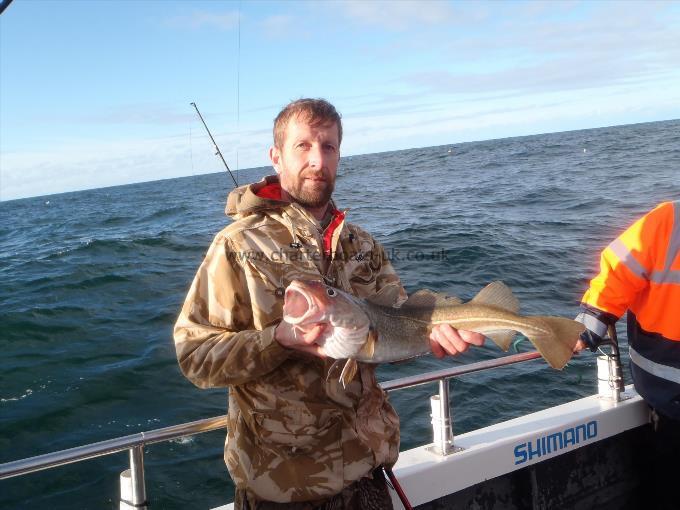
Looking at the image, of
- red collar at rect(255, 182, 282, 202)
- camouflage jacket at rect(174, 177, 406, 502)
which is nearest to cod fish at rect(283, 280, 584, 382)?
camouflage jacket at rect(174, 177, 406, 502)

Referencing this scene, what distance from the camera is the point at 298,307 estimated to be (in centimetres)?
247

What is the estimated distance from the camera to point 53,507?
19.7 ft

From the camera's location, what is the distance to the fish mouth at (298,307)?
2.46 metres

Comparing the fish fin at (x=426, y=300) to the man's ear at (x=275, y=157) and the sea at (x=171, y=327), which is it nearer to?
the sea at (x=171, y=327)

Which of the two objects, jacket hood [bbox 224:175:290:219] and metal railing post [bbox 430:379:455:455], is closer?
jacket hood [bbox 224:175:290:219]

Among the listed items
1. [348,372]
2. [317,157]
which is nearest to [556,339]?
[348,372]

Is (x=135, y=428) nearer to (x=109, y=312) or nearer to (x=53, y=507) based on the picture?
(x=53, y=507)

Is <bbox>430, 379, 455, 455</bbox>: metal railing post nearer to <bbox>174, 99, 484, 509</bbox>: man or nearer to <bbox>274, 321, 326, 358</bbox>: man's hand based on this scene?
<bbox>174, 99, 484, 509</bbox>: man

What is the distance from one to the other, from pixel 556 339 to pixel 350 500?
4.88ft

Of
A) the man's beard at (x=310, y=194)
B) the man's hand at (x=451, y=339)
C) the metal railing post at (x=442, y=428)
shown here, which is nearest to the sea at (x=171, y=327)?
the metal railing post at (x=442, y=428)

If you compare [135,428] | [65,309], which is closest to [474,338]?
[135,428]

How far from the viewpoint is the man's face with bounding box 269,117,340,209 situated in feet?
9.84

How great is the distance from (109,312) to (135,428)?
19.9ft

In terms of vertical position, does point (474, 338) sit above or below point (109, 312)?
above
